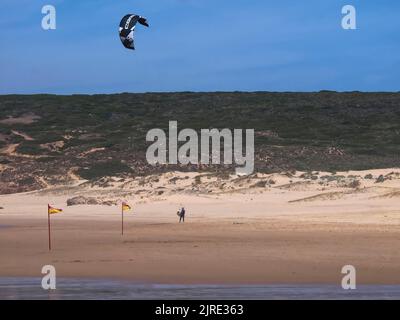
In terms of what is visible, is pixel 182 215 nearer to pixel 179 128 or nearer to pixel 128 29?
pixel 128 29

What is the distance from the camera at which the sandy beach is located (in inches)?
730

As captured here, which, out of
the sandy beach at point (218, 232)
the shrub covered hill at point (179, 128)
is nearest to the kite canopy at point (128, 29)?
the sandy beach at point (218, 232)

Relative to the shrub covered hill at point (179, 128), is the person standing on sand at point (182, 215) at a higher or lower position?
lower

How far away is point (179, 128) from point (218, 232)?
3998 centimetres

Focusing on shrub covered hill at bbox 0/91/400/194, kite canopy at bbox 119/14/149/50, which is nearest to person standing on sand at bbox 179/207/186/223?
kite canopy at bbox 119/14/149/50

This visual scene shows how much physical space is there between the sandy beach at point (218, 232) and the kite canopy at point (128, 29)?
17.1 ft

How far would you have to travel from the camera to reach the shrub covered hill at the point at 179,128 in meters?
49.6

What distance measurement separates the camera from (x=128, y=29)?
28406 mm

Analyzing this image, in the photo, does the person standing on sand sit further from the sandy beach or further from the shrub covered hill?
the shrub covered hill

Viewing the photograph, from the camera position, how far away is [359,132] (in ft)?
216

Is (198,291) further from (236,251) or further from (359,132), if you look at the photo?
(359,132)

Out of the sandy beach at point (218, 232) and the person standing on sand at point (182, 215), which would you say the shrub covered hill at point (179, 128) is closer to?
the sandy beach at point (218, 232)

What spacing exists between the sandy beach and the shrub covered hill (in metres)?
5.51

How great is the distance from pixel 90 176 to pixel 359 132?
2429cm
